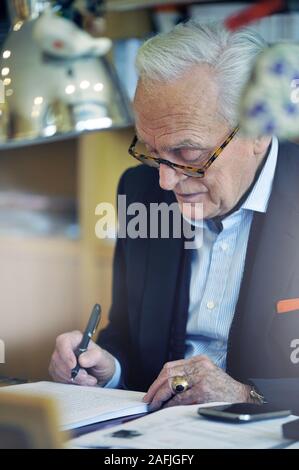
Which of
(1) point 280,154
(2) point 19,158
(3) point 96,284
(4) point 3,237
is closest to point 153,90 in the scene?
(1) point 280,154

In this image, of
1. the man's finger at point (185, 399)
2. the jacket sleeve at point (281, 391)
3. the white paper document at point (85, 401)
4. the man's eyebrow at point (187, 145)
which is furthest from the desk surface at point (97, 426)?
the man's eyebrow at point (187, 145)

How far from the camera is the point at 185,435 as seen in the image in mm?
990

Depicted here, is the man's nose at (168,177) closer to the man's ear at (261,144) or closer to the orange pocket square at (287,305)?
the man's ear at (261,144)

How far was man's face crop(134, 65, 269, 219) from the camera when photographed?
122cm

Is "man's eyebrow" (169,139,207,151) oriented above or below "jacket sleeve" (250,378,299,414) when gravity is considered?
above

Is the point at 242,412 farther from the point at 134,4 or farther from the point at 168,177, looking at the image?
the point at 134,4

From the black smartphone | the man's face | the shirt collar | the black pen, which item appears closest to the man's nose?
the man's face

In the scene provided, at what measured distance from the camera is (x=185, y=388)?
3.78ft

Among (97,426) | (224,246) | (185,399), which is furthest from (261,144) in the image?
(97,426)

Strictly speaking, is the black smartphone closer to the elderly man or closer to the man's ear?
the elderly man
